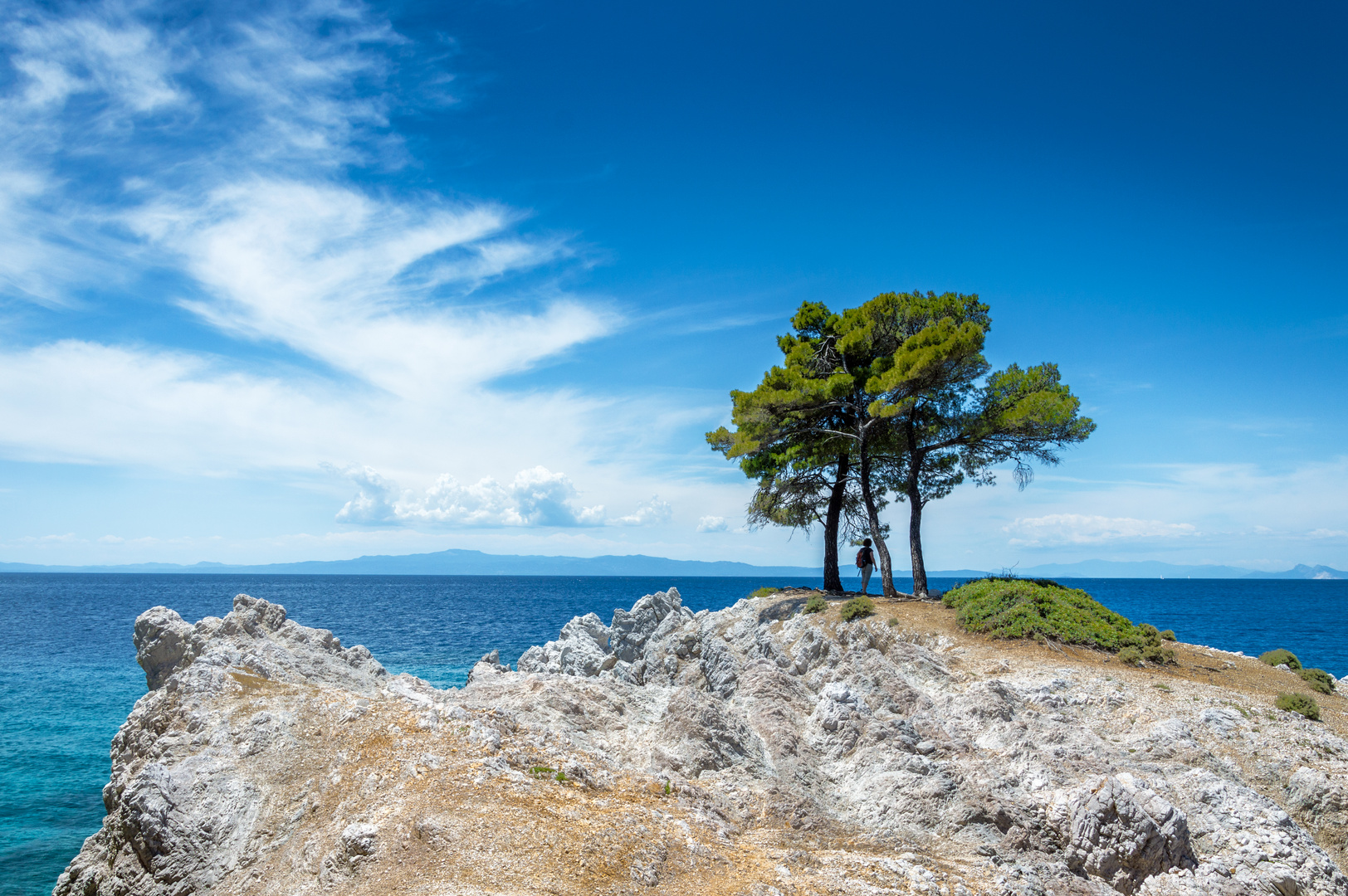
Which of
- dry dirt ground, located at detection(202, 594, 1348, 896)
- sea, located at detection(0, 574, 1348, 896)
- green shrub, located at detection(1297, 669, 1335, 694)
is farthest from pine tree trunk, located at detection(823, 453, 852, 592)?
sea, located at detection(0, 574, 1348, 896)

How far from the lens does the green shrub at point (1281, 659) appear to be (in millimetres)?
20156

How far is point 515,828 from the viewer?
8797 millimetres

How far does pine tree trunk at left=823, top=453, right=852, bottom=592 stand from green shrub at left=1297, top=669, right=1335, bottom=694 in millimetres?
15635

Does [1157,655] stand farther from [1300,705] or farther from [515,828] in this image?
[515,828]

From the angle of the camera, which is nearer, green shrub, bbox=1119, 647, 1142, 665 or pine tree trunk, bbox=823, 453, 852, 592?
green shrub, bbox=1119, 647, 1142, 665

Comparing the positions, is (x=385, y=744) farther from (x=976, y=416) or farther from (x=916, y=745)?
(x=976, y=416)

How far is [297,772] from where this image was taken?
11141mm

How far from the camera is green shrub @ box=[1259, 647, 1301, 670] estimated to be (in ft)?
66.1

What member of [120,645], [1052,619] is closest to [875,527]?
[1052,619]

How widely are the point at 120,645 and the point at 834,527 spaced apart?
54025 millimetres

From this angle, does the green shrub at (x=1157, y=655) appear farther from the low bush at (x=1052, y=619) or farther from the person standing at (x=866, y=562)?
the person standing at (x=866, y=562)

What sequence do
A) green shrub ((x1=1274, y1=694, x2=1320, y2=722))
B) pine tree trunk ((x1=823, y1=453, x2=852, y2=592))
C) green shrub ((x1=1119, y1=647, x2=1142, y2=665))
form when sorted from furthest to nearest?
pine tree trunk ((x1=823, y1=453, x2=852, y2=592))
green shrub ((x1=1119, y1=647, x2=1142, y2=665))
green shrub ((x1=1274, y1=694, x2=1320, y2=722))

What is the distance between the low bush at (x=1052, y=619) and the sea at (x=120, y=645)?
2568 cm

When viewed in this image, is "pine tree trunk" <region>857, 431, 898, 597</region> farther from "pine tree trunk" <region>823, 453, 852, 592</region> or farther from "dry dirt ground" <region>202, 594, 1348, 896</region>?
"dry dirt ground" <region>202, 594, 1348, 896</region>
